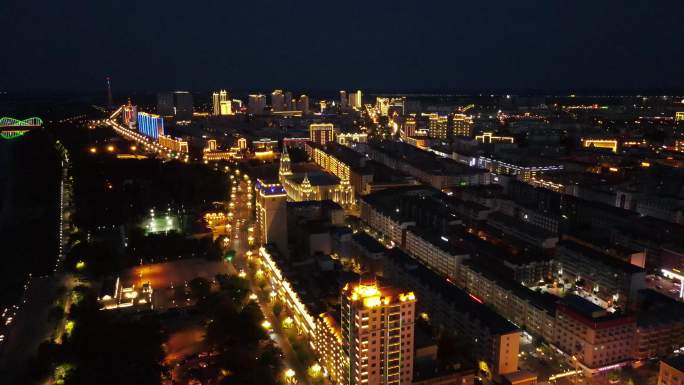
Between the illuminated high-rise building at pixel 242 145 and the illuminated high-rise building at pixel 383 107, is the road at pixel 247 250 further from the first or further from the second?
the illuminated high-rise building at pixel 383 107

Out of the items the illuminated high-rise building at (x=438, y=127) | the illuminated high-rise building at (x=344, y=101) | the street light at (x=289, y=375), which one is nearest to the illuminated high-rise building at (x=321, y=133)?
the illuminated high-rise building at (x=438, y=127)

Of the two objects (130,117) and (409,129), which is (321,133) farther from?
(130,117)

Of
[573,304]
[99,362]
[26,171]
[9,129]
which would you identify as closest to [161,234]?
[99,362]

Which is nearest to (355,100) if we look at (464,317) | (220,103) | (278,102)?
(278,102)

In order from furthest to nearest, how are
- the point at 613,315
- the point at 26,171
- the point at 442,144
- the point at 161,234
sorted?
the point at 442,144 < the point at 26,171 < the point at 161,234 < the point at 613,315

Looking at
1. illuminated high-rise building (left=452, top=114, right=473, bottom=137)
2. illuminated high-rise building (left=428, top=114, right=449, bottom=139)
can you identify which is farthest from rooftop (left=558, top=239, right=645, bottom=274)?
illuminated high-rise building (left=428, top=114, right=449, bottom=139)

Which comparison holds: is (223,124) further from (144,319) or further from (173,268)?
(144,319)
